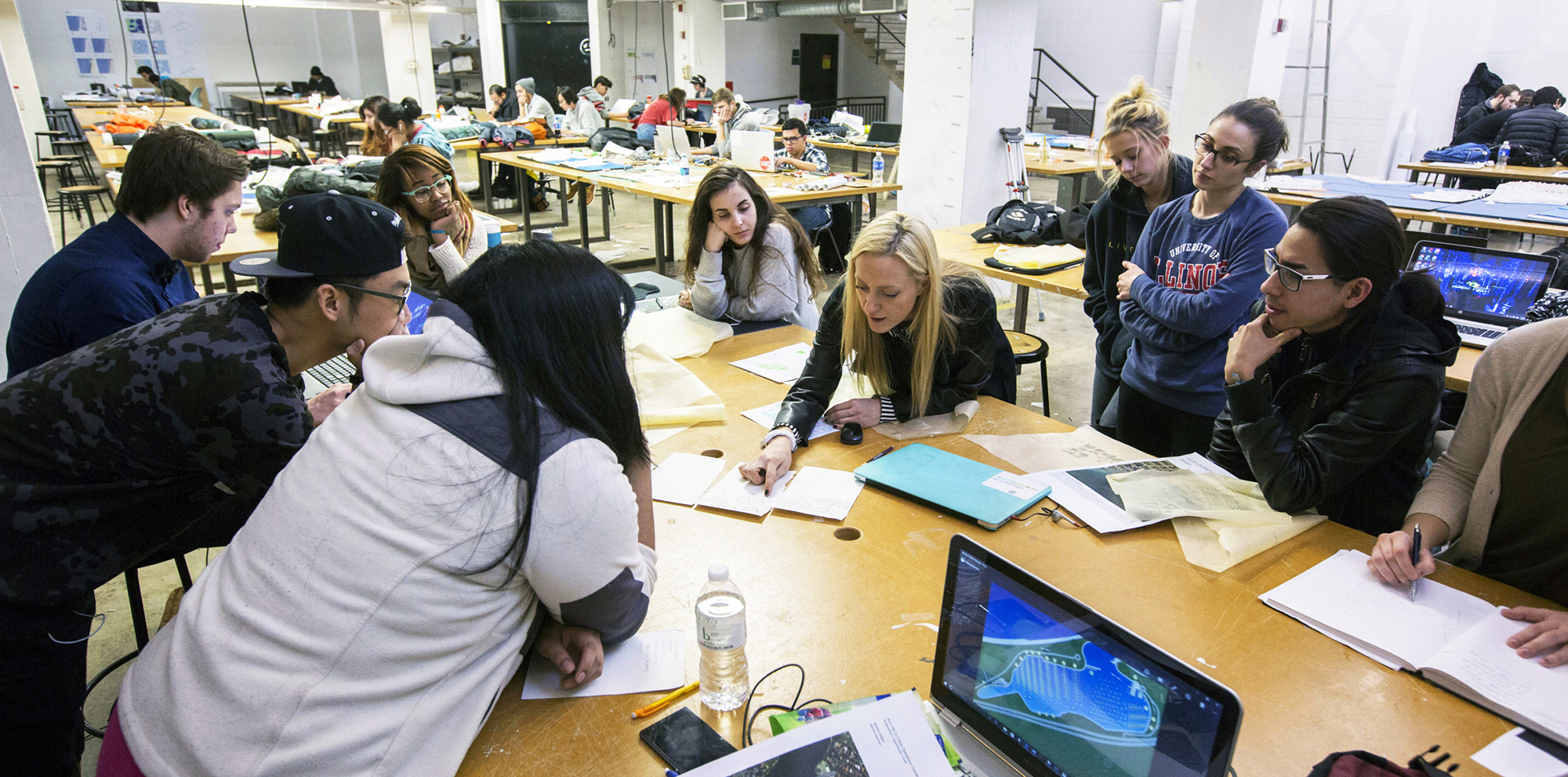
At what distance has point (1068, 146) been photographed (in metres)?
8.20

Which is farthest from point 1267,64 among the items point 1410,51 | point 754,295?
point 754,295

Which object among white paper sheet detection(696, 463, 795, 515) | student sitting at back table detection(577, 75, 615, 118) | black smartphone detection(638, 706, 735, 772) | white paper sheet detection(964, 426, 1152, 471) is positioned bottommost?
black smartphone detection(638, 706, 735, 772)

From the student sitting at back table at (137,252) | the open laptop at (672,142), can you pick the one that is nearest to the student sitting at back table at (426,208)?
the student sitting at back table at (137,252)

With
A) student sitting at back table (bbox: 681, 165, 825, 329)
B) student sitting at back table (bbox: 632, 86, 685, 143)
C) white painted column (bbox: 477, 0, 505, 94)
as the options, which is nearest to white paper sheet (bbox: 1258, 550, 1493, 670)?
student sitting at back table (bbox: 681, 165, 825, 329)

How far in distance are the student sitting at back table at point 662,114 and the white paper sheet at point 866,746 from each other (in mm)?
7363

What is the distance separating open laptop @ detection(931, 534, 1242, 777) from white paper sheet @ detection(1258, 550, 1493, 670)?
638 mm

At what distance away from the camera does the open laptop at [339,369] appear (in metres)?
2.47

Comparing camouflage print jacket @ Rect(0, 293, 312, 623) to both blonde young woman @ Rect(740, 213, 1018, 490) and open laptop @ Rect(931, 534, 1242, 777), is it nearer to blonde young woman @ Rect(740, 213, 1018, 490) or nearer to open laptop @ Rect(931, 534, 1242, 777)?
blonde young woman @ Rect(740, 213, 1018, 490)

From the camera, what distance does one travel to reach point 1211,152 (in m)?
2.18

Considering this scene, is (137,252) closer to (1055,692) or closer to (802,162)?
(1055,692)

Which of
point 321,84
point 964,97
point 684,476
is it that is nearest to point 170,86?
point 321,84

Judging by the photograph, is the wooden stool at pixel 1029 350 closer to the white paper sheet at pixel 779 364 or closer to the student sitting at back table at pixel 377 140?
the white paper sheet at pixel 779 364

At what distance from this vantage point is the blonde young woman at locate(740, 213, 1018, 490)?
78.0 inches

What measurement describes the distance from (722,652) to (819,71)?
14.9 m
